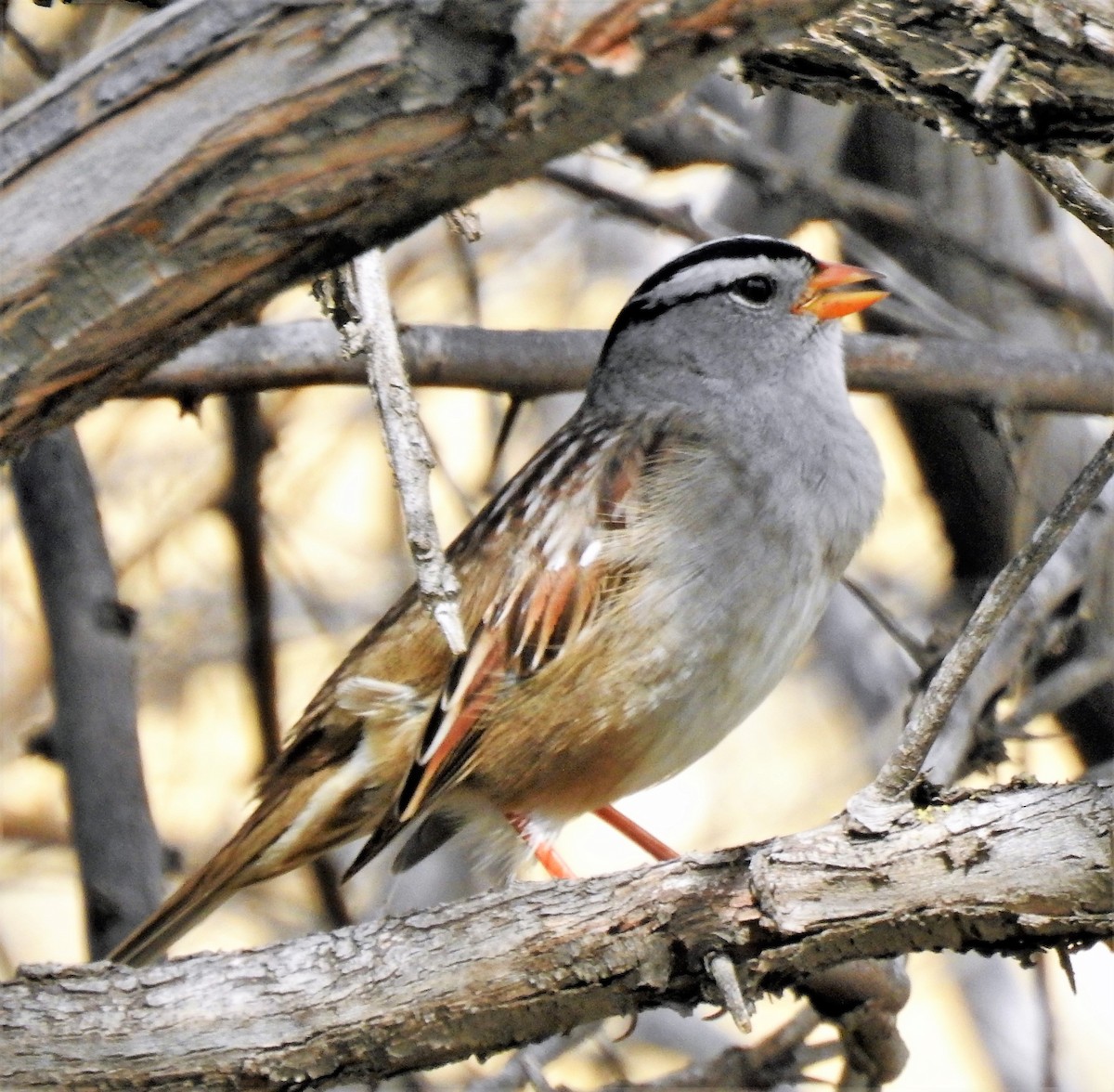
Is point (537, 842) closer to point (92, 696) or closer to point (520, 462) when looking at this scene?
point (92, 696)

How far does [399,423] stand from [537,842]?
6.65ft

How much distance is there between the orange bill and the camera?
4176mm

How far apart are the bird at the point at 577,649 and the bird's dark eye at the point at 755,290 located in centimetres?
38

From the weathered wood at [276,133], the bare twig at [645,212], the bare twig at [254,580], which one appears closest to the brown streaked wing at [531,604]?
the bare twig at [645,212]

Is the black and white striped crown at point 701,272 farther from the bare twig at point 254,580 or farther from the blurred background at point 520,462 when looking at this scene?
the bare twig at point 254,580

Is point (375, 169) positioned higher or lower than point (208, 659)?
lower

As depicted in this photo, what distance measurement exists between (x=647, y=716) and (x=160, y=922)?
45.9 inches

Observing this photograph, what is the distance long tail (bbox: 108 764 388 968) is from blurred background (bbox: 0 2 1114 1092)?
0.67m

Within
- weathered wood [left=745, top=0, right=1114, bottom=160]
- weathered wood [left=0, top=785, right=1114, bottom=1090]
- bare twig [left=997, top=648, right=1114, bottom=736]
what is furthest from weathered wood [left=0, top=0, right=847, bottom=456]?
bare twig [left=997, top=648, right=1114, bottom=736]

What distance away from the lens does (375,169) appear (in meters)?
1.69

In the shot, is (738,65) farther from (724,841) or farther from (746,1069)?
(724,841)

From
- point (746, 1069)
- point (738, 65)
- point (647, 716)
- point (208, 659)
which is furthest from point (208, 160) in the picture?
point (208, 659)

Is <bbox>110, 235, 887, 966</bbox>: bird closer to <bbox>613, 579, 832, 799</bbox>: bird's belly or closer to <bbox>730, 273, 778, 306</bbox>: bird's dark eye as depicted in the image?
<bbox>613, 579, 832, 799</bbox>: bird's belly

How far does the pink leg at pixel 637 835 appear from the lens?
13.8ft
